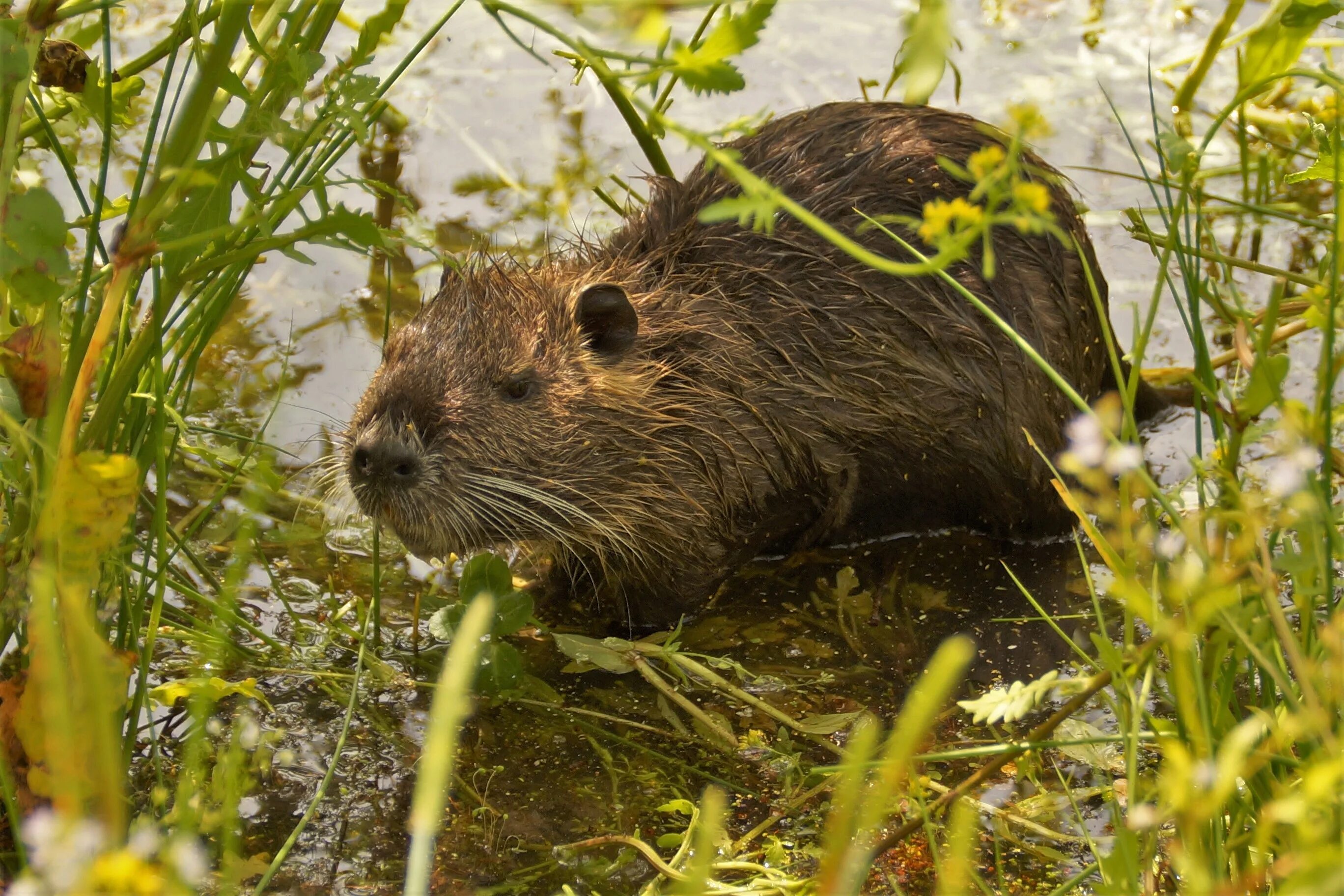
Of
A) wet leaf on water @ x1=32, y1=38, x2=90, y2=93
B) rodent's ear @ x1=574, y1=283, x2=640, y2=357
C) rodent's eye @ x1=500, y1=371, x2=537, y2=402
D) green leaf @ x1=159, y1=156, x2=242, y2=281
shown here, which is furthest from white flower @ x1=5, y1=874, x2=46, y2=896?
rodent's ear @ x1=574, y1=283, x2=640, y2=357

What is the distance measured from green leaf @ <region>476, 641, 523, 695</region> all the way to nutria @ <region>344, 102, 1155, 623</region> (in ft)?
1.03

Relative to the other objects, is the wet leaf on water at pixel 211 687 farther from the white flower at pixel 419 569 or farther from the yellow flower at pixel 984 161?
the yellow flower at pixel 984 161

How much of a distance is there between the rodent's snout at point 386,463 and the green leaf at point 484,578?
0.20 meters

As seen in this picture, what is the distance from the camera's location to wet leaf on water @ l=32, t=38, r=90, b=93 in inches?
82.4

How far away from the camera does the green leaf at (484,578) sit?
2.74 metres

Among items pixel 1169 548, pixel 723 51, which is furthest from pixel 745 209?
pixel 1169 548

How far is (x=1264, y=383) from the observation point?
57.1 inches

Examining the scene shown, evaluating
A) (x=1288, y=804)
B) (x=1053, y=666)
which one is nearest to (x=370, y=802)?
(x=1053, y=666)

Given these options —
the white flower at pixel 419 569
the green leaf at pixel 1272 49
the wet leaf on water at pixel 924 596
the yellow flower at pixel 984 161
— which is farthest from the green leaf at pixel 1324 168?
the white flower at pixel 419 569

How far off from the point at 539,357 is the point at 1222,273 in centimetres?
206

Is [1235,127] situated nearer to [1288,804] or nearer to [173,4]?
[173,4]

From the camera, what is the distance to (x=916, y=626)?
3082 millimetres

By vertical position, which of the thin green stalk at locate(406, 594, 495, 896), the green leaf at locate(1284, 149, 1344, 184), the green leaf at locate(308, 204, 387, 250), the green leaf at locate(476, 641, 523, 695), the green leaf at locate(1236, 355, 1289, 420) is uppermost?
the green leaf at locate(1284, 149, 1344, 184)

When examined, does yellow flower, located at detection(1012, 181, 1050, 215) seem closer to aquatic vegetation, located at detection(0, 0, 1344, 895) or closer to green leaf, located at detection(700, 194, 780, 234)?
aquatic vegetation, located at detection(0, 0, 1344, 895)
